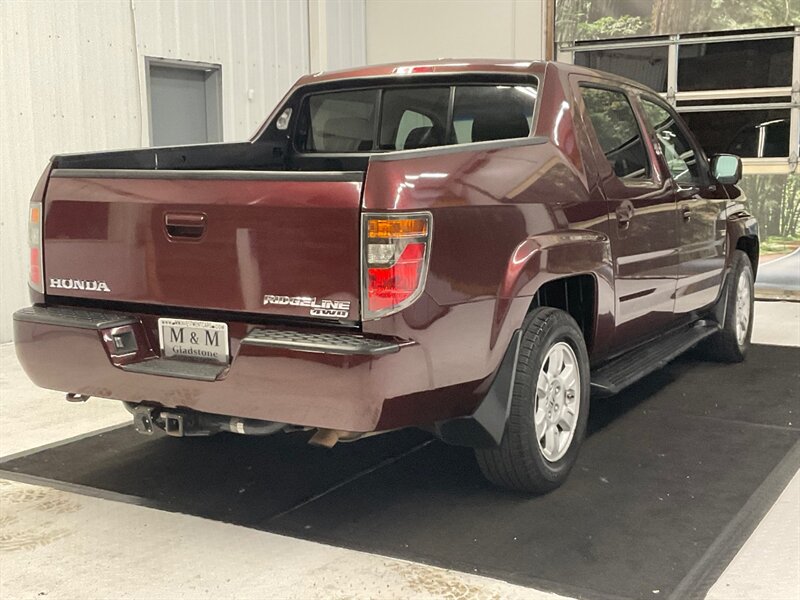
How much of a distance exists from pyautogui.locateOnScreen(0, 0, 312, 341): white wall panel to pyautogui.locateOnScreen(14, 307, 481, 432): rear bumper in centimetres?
430

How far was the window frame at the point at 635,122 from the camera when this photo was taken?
3920 millimetres

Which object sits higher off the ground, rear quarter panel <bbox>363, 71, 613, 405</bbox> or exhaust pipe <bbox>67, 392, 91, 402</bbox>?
rear quarter panel <bbox>363, 71, 613, 405</bbox>

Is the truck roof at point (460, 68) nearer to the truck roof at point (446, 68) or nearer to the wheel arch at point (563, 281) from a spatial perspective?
the truck roof at point (446, 68)

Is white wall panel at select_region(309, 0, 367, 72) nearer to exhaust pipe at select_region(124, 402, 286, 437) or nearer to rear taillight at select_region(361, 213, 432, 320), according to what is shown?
exhaust pipe at select_region(124, 402, 286, 437)

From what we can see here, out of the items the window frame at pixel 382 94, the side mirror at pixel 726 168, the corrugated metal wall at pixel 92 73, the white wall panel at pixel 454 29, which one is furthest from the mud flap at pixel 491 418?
the white wall panel at pixel 454 29

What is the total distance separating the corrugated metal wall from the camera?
7.14 metres

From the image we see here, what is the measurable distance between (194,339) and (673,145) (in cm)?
325

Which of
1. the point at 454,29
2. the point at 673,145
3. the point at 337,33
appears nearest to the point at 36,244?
the point at 673,145

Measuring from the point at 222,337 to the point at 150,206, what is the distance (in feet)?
1.77

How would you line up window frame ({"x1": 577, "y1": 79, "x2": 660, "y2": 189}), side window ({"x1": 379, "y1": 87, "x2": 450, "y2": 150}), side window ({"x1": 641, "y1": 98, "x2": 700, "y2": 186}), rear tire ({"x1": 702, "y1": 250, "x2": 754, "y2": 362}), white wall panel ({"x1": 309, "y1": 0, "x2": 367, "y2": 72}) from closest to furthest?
window frame ({"x1": 577, "y1": 79, "x2": 660, "y2": 189}), side window ({"x1": 379, "y1": 87, "x2": 450, "y2": 150}), side window ({"x1": 641, "y1": 98, "x2": 700, "y2": 186}), rear tire ({"x1": 702, "y1": 250, "x2": 754, "y2": 362}), white wall panel ({"x1": 309, "y1": 0, "x2": 367, "y2": 72})

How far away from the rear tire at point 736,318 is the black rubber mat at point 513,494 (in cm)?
93

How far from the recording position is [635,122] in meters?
4.54

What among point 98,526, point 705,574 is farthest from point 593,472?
point 98,526

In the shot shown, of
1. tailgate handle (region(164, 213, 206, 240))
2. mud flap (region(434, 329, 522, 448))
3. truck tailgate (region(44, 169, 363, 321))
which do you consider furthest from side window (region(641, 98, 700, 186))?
tailgate handle (region(164, 213, 206, 240))
